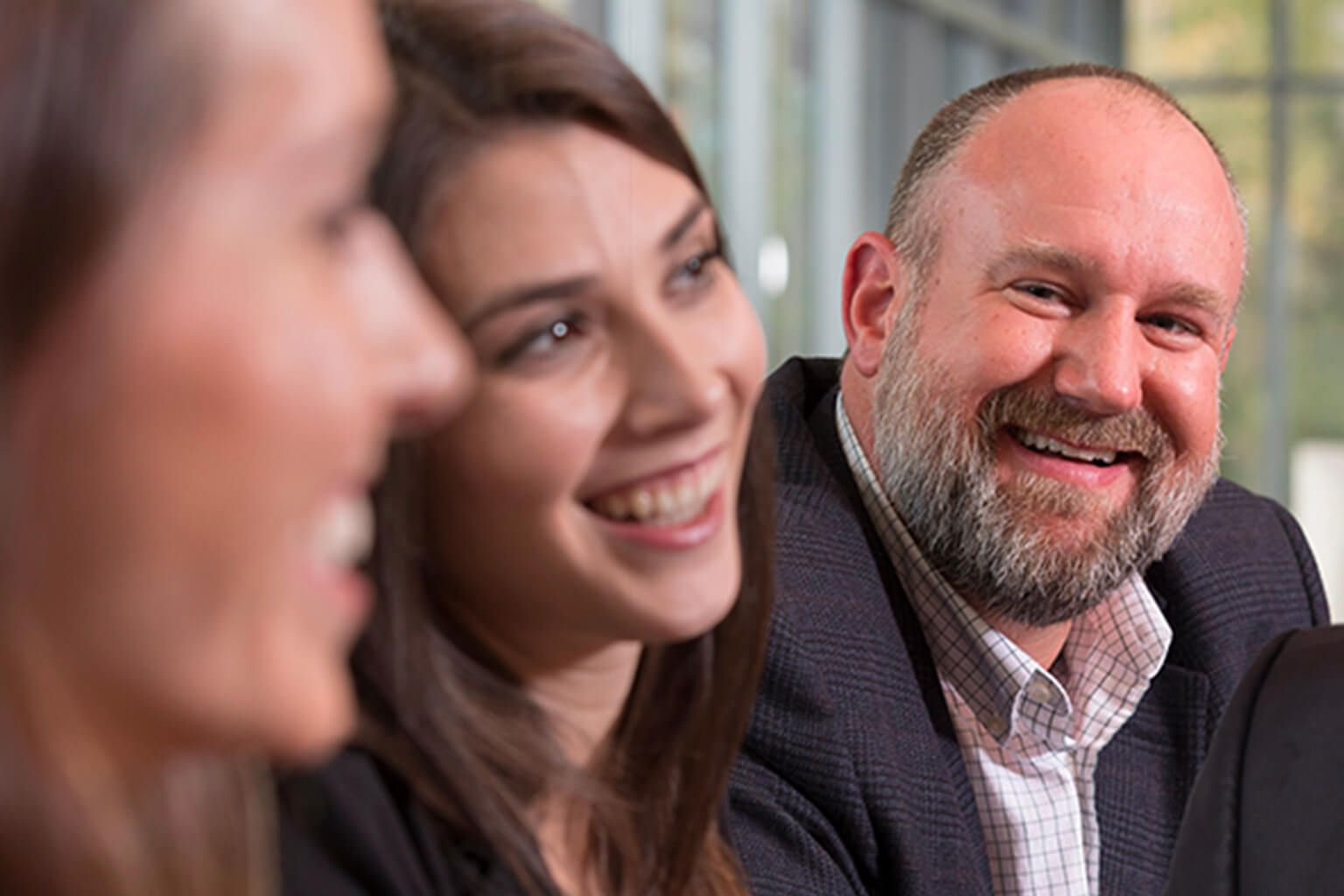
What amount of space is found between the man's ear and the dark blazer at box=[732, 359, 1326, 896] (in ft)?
0.25

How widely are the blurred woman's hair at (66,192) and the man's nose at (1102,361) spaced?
1407 millimetres

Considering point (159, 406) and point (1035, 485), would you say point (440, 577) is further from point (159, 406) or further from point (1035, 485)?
point (1035, 485)

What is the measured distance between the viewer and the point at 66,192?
0.54m

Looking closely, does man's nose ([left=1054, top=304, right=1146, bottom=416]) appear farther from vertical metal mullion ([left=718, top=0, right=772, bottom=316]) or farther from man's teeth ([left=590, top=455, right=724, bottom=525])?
vertical metal mullion ([left=718, top=0, right=772, bottom=316])

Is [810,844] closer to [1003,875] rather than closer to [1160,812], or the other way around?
[1003,875]

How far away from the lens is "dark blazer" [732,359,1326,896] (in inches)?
64.8

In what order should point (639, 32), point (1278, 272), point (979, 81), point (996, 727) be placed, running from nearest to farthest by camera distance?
point (996, 727) < point (639, 32) < point (979, 81) < point (1278, 272)

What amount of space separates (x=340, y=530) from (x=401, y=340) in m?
0.07

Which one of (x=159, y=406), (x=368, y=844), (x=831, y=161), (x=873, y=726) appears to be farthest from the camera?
(x=831, y=161)

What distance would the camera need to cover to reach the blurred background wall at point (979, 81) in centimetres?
507

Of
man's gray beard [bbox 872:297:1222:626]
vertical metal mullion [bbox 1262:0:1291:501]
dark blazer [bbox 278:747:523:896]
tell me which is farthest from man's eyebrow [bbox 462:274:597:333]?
vertical metal mullion [bbox 1262:0:1291:501]

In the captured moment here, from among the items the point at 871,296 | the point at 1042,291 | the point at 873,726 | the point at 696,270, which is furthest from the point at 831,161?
the point at 696,270

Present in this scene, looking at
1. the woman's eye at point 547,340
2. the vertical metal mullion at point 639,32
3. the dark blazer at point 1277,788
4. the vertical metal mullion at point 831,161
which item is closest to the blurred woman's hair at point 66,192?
the woman's eye at point 547,340

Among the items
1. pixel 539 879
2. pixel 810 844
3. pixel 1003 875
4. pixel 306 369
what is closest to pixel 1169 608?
pixel 1003 875
